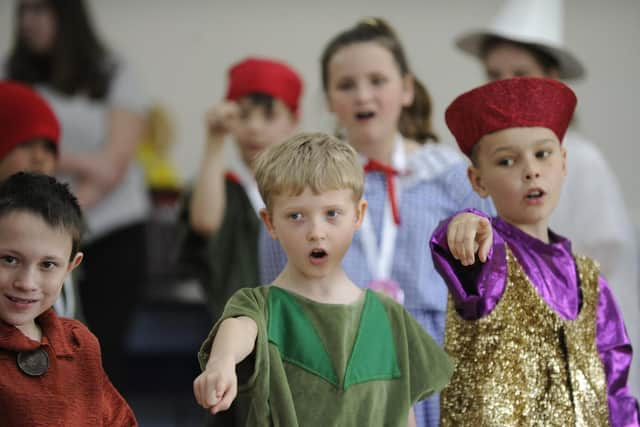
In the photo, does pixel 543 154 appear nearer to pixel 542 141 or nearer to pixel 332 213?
pixel 542 141

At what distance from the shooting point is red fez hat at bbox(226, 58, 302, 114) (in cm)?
306

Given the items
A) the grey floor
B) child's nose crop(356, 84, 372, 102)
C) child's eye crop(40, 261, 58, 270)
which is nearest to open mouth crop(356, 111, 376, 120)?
child's nose crop(356, 84, 372, 102)

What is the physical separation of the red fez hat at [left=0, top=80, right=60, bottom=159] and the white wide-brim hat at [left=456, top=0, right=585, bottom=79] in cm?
142

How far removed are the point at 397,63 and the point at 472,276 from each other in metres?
0.92

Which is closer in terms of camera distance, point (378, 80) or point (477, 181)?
point (477, 181)

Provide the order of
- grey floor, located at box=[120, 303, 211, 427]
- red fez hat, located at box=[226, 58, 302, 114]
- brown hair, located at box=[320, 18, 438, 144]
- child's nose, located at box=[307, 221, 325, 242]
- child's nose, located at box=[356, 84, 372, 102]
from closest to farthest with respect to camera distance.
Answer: child's nose, located at box=[307, 221, 325, 242] < child's nose, located at box=[356, 84, 372, 102] < brown hair, located at box=[320, 18, 438, 144] < red fez hat, located at box=[226, 58, 302, 114] < grey floor, located at box=[120, 303, 211, 427]

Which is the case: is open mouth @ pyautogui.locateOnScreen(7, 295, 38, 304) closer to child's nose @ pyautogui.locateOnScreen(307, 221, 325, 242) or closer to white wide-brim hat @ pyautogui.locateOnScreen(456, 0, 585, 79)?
child's nose @ pyautogui.locateOnScreen(307, 221, 325, 242)

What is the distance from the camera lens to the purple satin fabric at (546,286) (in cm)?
182

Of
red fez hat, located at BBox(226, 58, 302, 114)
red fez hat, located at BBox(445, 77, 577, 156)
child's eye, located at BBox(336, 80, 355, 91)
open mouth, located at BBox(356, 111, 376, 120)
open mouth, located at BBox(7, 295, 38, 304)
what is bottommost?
open mouth, located at BBox(7, 295, 38, 304)

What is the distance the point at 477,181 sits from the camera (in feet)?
6.55

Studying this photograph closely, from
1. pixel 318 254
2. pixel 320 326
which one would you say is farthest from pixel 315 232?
pixel 320 326

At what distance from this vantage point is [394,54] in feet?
8.51

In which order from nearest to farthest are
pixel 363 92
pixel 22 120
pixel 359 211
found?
1. pixel 359 211
2. pixel 22 120
3. pixel 363 92

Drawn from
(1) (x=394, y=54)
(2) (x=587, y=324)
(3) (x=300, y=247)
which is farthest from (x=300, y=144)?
(1) (x=394, y=54)
